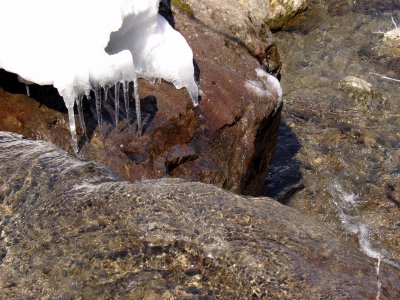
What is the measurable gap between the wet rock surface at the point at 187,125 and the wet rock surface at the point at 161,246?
964 millimetres

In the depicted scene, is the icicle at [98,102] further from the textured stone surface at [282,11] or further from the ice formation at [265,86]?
the textured stone surface at [282,11]

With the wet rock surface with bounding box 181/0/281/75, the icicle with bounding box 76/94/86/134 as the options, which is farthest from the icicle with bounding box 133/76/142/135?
the wet rock surface with bounding box 181/0/281/75

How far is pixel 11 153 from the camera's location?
3201 mm

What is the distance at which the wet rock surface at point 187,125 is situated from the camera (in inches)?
155

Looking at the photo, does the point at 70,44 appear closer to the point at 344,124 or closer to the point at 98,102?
the point at 98,102

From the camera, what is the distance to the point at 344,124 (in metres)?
7.32

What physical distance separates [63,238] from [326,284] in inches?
48.9

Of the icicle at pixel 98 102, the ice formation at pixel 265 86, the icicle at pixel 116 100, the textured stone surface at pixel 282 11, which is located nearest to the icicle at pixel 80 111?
the icicle at pixel 98 102

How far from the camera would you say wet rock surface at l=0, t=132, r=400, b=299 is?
2.36 metres

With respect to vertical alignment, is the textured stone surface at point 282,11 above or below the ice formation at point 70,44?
below

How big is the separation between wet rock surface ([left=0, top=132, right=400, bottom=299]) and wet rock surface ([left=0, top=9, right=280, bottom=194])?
3.16ft

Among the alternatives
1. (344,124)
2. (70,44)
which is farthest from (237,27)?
(344,124)

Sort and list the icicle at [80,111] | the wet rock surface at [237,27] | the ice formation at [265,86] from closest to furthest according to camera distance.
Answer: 1. the icicle at [80,111]
2. the ice formation at [265,86]
3. the wet rock surface at [237,27]

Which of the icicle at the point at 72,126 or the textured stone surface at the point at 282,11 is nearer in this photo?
the icicle at the point at 72,126
